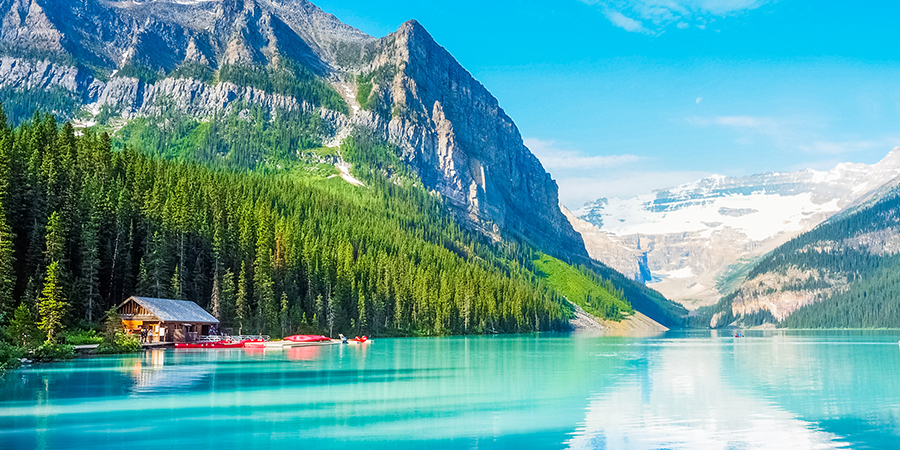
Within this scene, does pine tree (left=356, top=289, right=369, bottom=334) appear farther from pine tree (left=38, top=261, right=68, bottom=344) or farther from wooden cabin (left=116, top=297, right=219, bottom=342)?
pine tree (left=38, top=261, right=68, bottom=344)

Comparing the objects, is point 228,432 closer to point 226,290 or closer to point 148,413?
point 148,413

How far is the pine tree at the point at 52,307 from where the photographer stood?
71.4 metres

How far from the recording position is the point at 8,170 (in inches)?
3120

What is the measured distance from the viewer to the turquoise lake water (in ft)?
103

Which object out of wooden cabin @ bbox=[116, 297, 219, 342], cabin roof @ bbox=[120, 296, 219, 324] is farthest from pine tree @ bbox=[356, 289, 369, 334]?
wooden cabin @ bbox=[116, 297, 219, 342]

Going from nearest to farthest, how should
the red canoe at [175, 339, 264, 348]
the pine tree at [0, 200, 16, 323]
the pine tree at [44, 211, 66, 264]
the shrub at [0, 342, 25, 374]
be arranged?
the shrub at [0, 342, 25, 374]
the pine tree at [0, 200, 16, 323]
the pine tree at [44, 211, 66, 264]
the red canoe at [175, 339, 264, 348]

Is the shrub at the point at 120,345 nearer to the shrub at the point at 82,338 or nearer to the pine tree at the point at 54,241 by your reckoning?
the shrub at the point at 82,338

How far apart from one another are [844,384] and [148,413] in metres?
50.0

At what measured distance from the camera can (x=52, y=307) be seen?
71.5 m

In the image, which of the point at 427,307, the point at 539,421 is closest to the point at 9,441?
the point at 539,421

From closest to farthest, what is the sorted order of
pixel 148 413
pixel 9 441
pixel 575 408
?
pixel 9 441, pixel 148 413, pixel 575 408

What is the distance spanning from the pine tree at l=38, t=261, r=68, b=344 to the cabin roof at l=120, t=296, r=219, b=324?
45.2 feet

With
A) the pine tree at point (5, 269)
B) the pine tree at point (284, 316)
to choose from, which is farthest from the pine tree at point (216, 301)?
the pine tree at point (5, 269)

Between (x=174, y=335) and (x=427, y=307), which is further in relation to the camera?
(x=427, y=307)
